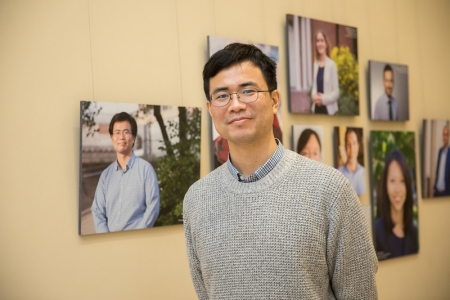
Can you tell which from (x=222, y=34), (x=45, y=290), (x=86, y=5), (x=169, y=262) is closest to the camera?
(x=45, y=290)

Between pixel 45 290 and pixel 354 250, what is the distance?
6.23 feet

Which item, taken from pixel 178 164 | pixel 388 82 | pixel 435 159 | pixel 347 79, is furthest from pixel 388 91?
pixel 178 164

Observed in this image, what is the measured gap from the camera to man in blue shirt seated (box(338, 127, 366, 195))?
188 inches

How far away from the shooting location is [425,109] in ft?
18.2

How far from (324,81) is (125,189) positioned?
2.05m

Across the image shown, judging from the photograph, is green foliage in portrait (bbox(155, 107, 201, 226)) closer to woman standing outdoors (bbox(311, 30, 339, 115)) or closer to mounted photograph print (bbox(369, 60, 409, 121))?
woman standing outdoors (bbox(311, 30, 339, 115))

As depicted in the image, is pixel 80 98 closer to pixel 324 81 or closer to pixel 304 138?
pixel 304 138

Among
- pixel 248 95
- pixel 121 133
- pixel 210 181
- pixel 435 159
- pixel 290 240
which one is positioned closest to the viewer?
pixel 290 240

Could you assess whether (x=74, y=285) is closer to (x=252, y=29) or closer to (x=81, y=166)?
(x=81, y=166)

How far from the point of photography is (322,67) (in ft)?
15.1

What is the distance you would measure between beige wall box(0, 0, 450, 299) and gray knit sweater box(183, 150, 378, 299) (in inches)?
50.5

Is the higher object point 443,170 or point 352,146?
point 352,146

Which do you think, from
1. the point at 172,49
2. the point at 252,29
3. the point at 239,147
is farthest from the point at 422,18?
the point at 239,147

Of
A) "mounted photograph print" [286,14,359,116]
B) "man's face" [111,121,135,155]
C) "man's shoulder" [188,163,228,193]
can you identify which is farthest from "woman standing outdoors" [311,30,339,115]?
"man's shoulder" [188,163,228,193]
